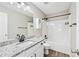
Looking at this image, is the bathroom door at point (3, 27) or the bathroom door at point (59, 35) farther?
the bathroom door at point (59, 35)

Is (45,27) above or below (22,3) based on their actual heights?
below

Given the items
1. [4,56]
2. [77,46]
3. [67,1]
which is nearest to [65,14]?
[67,1]

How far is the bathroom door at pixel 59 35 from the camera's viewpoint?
3.72 m

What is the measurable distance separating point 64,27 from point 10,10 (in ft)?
8.70

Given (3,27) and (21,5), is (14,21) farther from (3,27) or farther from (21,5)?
(21,5)

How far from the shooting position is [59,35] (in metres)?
4.00

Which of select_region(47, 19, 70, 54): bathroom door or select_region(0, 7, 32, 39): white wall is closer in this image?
select_region(0, 7, 32, 39): white wall

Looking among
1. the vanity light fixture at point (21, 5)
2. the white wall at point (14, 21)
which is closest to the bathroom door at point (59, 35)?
the vanity light fixture at point (21, 5)

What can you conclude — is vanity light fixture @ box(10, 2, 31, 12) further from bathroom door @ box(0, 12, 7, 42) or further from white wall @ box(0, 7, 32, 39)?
bathroom door @ box(0, 12, 7, 42)

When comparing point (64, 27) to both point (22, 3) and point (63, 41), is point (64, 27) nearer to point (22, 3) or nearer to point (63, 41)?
point (63, 41)

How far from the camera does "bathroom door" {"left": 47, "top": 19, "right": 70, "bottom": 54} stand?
3.72 m

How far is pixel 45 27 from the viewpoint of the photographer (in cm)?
416

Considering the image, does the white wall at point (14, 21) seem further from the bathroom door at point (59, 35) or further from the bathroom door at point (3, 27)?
the bathroom door at point (59, 35)

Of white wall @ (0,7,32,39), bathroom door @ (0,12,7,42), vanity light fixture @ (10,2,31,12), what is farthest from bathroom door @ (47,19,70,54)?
bathroom door @ (0,12,7,42)
